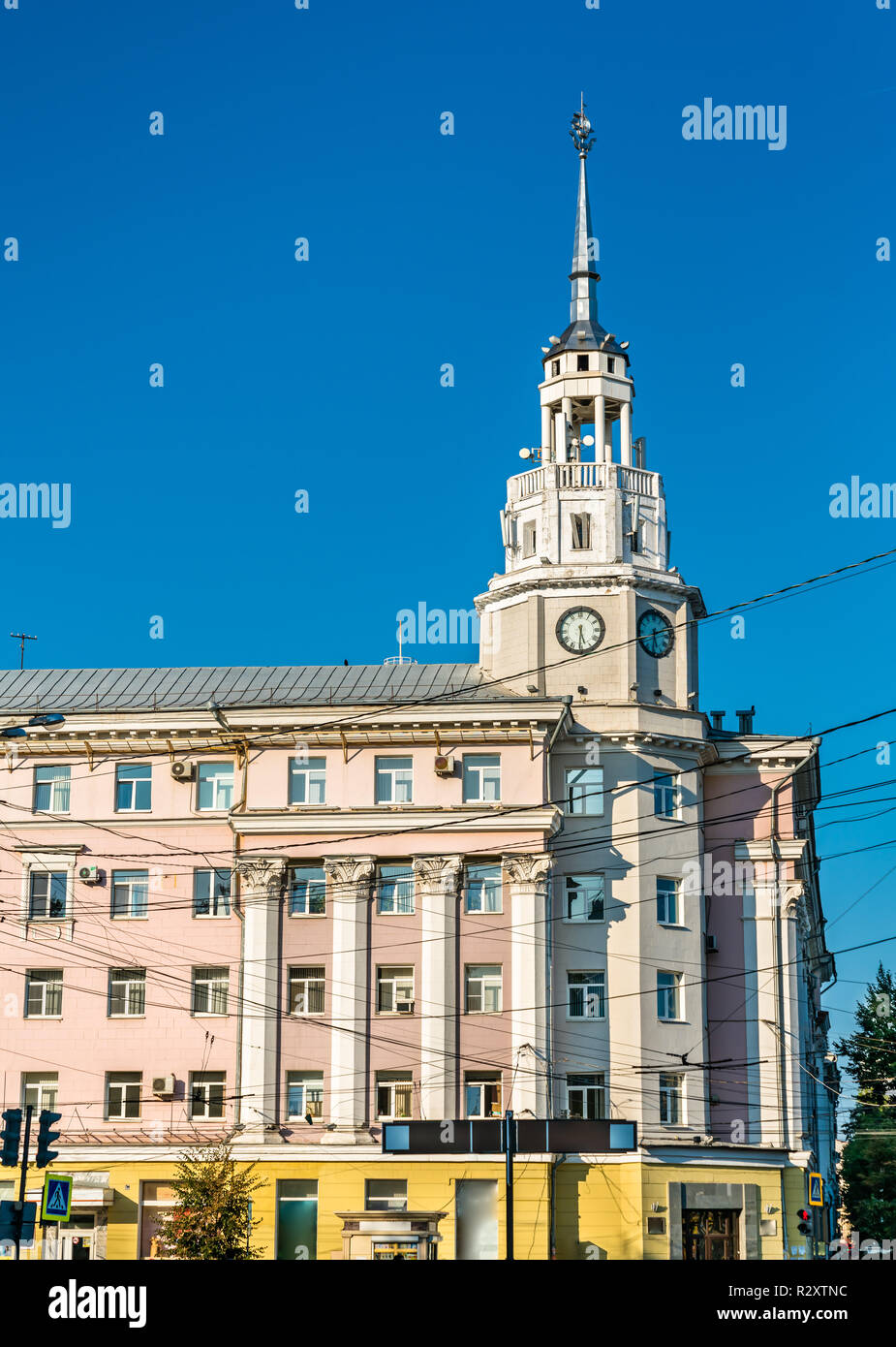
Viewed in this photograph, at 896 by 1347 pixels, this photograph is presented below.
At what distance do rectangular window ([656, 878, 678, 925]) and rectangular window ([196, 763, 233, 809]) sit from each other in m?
14.3

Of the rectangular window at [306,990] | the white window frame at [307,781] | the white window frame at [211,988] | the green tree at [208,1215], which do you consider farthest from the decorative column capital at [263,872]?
the green tree at [208,1215]

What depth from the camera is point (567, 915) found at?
58344mm

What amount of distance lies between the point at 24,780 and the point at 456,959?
15.7 metres

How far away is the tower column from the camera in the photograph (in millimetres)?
64188

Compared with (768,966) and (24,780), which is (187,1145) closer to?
(24,780)

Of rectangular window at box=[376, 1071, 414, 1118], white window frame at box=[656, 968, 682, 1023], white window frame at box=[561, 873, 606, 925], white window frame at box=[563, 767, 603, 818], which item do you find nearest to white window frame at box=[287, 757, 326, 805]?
white window frame at box=[563, 767, 603, 818]

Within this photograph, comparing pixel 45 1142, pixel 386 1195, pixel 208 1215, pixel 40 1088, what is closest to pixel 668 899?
pixel 386 1195

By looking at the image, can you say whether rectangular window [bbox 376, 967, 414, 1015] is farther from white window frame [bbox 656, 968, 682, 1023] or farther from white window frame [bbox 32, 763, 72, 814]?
white window frame [bbox 32, 763, 72, 814]

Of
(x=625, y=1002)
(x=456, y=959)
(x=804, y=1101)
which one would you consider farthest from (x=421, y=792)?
(x=804, y=1101)

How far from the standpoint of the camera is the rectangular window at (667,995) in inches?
2276

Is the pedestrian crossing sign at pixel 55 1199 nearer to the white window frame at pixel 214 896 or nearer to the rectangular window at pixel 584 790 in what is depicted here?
the white window frame at pixel 214 896
